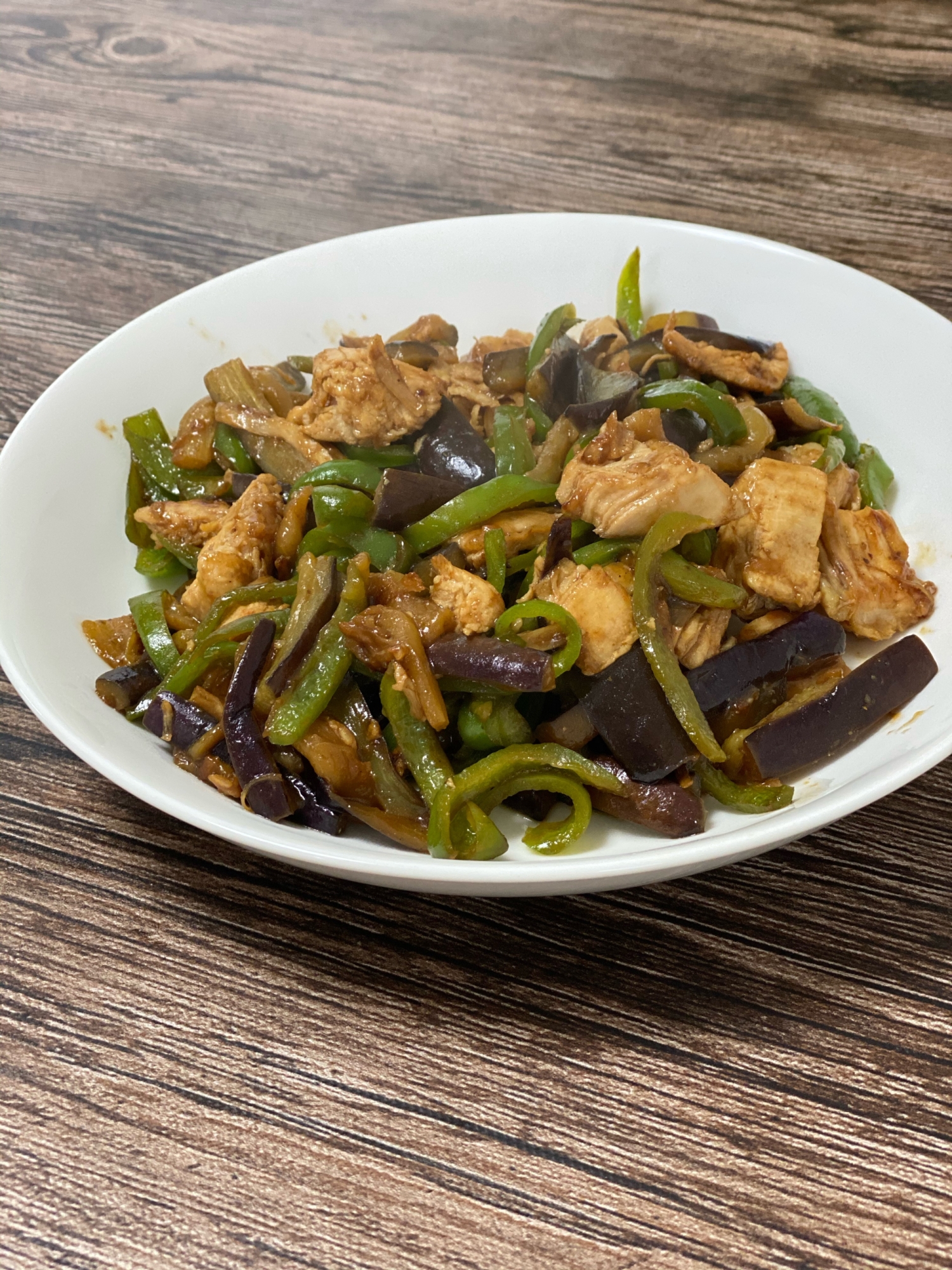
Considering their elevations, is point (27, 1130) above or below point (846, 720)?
below

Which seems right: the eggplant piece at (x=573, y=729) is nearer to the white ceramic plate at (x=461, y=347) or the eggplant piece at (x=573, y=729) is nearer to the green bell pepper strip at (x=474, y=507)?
the white ceramic plate at (x=461, y=347)

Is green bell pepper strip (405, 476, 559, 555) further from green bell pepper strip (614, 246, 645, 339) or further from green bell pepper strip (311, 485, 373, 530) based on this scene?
green bell pepper strip (614, 246, 645, 339)

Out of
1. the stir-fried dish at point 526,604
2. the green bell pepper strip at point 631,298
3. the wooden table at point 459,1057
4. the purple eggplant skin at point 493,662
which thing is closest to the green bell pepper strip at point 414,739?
the stir-fried dish at point 526,604

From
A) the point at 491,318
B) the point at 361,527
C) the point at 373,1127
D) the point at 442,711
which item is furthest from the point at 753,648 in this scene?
the point at 491,318

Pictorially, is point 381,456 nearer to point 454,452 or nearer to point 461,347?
point 454,452

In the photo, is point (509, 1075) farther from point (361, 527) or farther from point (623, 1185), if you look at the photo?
point (361, 527)
